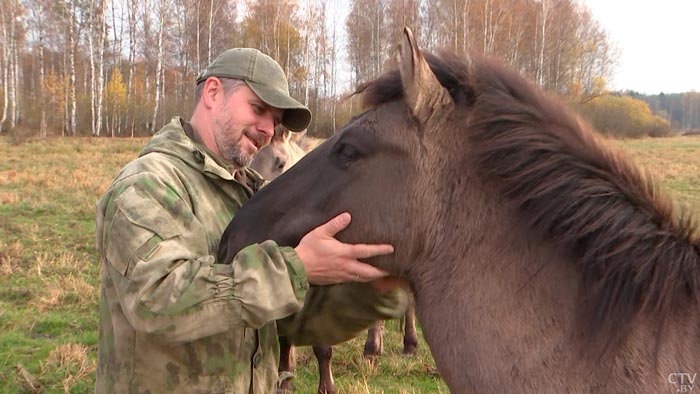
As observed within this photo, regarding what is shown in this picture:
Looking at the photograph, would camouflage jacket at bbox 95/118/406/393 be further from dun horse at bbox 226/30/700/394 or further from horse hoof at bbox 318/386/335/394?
horse hoof at bbox 318/386/335/394

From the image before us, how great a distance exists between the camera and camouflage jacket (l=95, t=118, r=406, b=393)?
6.22 ft

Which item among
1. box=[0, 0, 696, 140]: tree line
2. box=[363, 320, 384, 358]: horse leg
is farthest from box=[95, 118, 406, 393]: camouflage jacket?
box=[0, 0, 696, 140]: tree line

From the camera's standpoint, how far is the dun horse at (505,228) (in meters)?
1.72

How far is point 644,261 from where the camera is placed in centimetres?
175

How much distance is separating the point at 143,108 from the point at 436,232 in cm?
4033

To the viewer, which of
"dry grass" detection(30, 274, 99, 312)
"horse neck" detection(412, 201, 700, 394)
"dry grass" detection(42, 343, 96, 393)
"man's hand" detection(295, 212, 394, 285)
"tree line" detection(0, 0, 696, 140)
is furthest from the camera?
"tree line" detection(0, 0, 696, 140)

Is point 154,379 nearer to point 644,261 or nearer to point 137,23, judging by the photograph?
point 644,261

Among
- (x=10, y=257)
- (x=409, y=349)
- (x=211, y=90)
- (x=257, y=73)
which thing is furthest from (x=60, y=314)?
(x=257, y=73)

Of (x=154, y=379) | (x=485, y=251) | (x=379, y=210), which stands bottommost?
(x=154, y=379)

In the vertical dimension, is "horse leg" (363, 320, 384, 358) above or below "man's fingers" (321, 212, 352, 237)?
below

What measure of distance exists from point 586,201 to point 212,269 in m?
1.37

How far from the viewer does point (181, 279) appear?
1.88 m

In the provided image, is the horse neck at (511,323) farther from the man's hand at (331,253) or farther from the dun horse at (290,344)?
the dun horse at (290,344)

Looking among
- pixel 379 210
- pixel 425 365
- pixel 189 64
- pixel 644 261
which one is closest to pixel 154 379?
pixel 379 210
